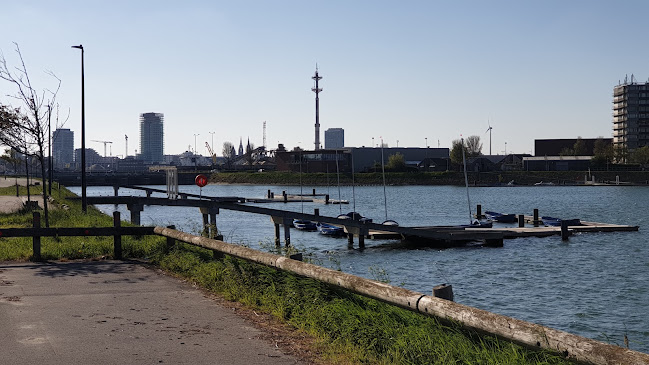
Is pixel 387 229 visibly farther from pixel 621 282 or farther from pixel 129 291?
pixel 129 291

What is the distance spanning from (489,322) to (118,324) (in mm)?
Answer: 5874

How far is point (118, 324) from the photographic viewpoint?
35.8 ft

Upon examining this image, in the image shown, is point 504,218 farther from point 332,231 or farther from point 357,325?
point 357,325

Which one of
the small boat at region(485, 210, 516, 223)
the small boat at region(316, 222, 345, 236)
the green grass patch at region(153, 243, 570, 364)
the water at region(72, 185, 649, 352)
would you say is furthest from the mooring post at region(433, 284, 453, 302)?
the small boat at region(485, 210, 516, 223)

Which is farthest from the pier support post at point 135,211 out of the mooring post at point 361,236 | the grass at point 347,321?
the grass at point 347,321

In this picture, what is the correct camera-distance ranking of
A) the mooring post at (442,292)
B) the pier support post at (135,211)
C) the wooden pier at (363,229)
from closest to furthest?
the mooring post at (442,292)
the pier support post at (135,211)
the wooden pier at (363,229)

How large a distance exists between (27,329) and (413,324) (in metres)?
5.55

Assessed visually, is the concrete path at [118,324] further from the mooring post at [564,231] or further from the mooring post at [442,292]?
the mooring post at [564,231]

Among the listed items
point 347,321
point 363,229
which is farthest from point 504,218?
point 347,321

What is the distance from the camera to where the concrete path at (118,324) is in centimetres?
898

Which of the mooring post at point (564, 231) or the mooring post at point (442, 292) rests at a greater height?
the mooring post at point (442, 292)

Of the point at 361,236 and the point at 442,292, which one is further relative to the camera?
the point at 361,236

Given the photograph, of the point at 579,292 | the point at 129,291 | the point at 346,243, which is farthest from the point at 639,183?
the point at 129,291

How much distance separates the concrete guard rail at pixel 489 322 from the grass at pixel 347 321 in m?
0.24
